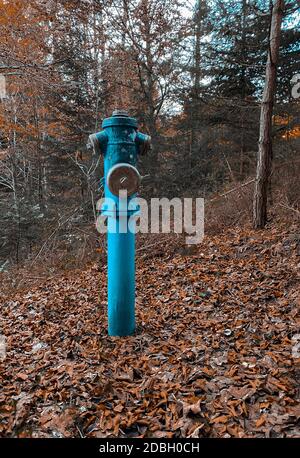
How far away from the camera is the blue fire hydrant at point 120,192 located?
268 centimetres

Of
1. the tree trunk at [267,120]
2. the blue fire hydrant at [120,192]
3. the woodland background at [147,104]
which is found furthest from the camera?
the woodland background at [147,104]

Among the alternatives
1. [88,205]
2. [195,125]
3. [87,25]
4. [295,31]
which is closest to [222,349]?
[88,205]

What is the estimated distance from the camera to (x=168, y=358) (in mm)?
2596

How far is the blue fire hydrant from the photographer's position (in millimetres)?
2678

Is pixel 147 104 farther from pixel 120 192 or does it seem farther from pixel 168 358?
pixel 168 358

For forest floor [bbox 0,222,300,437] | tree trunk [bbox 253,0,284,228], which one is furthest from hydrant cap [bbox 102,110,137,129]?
tree trunk [bbox 253,0,284,228]

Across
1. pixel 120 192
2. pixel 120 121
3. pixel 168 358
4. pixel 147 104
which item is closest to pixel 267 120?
pixel 120 121

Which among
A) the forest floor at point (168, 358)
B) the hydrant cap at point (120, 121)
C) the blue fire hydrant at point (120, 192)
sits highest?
the hydrant cap at point (120, 121)

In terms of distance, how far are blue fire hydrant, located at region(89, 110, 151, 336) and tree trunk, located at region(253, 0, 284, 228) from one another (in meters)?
3.26

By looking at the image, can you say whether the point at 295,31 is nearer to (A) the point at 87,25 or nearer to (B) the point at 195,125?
(B) the point at 195,125

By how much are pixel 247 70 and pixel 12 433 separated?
30.8ft

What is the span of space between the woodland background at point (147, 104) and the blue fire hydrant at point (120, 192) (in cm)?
393

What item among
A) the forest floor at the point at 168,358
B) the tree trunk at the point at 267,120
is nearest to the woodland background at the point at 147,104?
the tree trunk at the point at 267,120

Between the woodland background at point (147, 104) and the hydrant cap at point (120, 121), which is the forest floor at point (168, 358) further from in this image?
the woodland background at point (147, 104)
